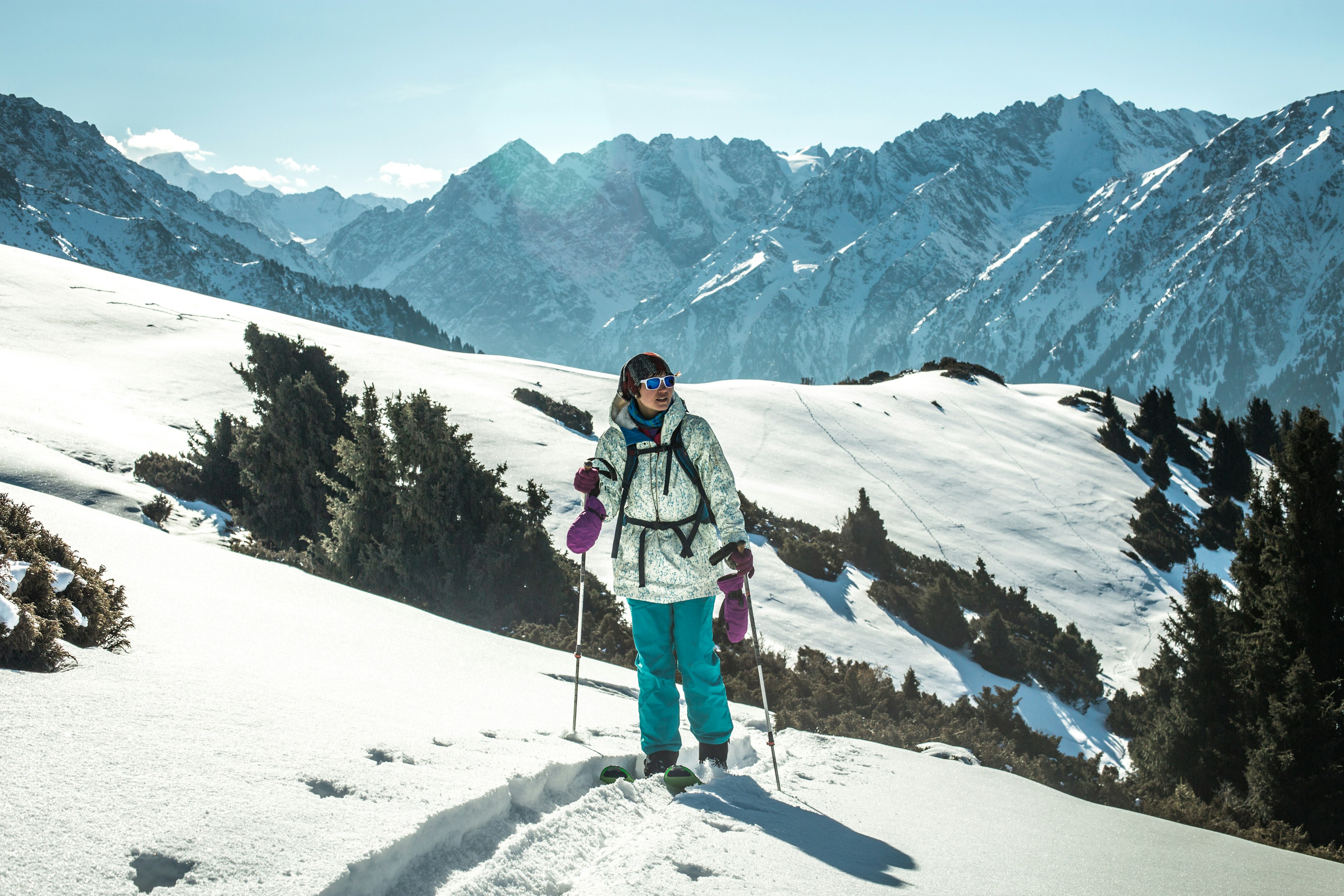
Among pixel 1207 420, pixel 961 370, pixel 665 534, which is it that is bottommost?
pixel 665 534

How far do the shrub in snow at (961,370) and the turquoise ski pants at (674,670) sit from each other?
37.3 meters

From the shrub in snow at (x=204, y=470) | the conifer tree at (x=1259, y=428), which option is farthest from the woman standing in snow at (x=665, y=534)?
the conifer tree at (x=1259, y=428)

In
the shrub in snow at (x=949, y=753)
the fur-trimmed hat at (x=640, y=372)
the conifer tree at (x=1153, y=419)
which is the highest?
the conifer tree at (x=1153, y=419)

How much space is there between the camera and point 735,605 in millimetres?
4285

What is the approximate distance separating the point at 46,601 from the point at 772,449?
20.7 meters

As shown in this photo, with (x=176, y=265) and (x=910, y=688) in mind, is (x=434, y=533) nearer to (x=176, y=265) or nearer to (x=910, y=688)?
(x=910, y=688)

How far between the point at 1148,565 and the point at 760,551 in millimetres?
13694

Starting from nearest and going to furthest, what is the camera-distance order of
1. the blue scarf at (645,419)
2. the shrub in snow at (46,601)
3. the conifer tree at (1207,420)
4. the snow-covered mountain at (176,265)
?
the shrub in snow at (46,601) < the blue scarf at (645,419) < the conifer tree at (1207,420) < the snow-covered mountain at (176,265)

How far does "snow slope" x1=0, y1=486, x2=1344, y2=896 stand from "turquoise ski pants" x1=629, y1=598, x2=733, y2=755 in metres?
0.29

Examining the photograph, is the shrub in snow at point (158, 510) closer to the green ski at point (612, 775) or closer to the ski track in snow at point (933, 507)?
the green ski at point (612, 775)

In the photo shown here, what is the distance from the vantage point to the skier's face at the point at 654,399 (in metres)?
4.26

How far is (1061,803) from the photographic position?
15.9 ft

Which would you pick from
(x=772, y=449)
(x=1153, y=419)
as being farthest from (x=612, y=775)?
(x=1153, y=419)

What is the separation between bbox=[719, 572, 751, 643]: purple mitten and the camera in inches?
168
